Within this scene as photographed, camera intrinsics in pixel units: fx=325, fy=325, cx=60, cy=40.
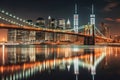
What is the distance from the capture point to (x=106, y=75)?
513 inches

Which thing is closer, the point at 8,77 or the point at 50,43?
the point at 8,77

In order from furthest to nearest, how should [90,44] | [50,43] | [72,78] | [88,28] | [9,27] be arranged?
[50,43], [88,28], [90,44], [9,27], [72,78]

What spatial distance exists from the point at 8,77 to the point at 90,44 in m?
47.3

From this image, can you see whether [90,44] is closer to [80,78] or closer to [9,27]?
[9,27]

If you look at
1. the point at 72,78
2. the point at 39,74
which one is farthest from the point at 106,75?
the point at 39,74

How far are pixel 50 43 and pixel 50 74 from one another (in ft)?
222

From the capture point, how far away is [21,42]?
266ft

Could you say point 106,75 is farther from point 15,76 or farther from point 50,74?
point 15,76

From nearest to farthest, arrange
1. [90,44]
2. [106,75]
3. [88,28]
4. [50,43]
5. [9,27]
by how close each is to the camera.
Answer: [106,75] → [9,27] → [90,44] → [88,28] → [50,43]

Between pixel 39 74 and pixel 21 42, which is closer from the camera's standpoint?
pixel 39 74

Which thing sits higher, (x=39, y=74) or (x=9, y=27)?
(x=9, y=27)

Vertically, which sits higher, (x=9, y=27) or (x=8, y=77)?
(x=9, y=27)

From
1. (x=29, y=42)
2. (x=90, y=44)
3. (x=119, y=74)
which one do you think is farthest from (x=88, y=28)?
(x=119, y=74)

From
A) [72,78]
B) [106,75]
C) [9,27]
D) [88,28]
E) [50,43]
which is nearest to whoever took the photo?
[72,78]
